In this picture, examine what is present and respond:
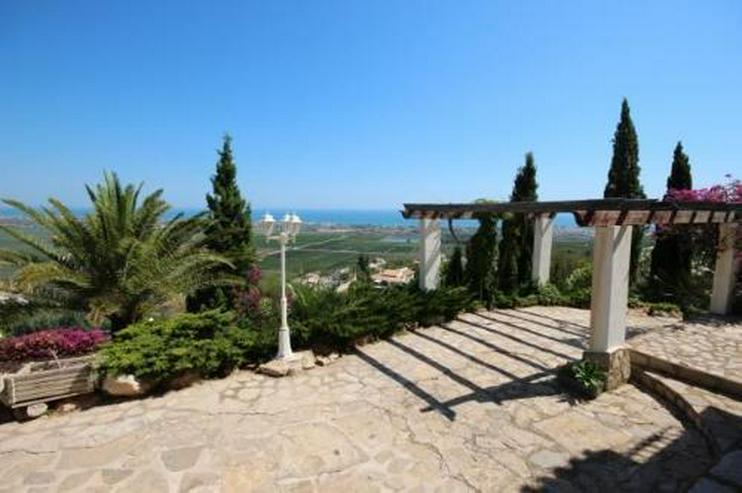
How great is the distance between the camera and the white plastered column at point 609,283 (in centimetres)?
450

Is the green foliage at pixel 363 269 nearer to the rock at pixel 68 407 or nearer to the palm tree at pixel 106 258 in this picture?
the palm tree at pixel 106 258

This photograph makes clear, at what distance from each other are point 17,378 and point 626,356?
6404mm

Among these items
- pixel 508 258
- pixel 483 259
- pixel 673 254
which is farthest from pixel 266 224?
pixel 673 254

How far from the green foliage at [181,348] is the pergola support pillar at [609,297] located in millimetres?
3997

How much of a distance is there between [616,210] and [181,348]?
16.3 feet

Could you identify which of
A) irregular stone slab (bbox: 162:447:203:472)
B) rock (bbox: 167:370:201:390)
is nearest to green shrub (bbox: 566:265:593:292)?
rock (bbox: 167:370:201:390)

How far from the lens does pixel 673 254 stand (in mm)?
9180

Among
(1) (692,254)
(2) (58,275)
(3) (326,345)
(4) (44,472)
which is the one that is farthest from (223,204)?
(1) (692,254)

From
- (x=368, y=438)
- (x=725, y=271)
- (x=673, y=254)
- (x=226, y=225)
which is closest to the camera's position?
(x=368, y=438)

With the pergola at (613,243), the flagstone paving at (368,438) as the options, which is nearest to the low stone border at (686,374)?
the pergola at (613,243)

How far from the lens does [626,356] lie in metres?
4.77

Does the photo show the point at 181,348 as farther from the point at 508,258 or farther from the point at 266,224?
the point at 508,258

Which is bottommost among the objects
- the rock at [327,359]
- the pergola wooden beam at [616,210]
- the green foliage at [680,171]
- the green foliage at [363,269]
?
the rock at [327,359]

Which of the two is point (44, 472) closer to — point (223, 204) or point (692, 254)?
point (223, 204)
